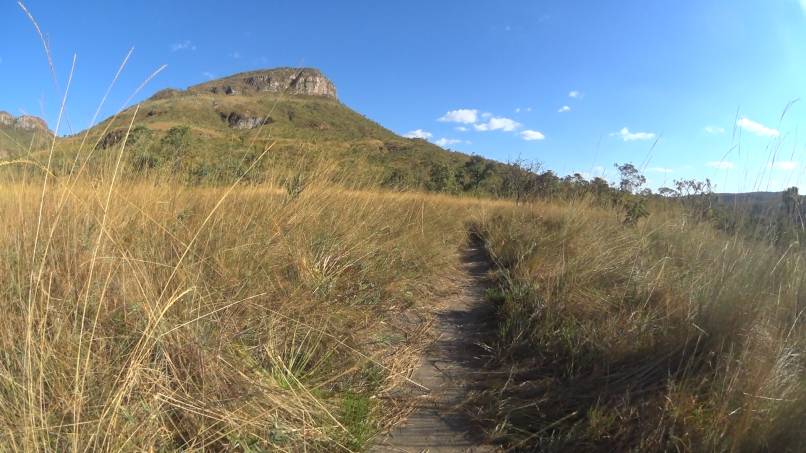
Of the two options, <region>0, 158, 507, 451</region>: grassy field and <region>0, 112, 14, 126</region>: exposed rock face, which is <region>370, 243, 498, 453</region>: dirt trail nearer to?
<region>0, 158, 507, 451</region>: grassy field

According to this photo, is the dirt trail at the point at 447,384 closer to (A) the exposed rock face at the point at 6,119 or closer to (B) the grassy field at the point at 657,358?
(B) the grassy field at the point at 657,358

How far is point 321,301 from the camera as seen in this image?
94.0 inches

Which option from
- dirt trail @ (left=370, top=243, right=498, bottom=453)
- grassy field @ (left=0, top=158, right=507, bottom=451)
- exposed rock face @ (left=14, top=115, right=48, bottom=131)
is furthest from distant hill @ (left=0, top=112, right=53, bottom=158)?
dirt trail @ (left=370, top=243, right=498, bottom=453)

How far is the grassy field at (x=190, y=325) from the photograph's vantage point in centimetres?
117

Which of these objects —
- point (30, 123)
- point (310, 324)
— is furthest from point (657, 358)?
point (30, 123)

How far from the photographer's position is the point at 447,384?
6.86 feet

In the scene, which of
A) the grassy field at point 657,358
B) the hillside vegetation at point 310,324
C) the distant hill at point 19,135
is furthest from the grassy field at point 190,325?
the grassy field at point 657,358

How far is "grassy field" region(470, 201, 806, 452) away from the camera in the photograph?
4.66 feet

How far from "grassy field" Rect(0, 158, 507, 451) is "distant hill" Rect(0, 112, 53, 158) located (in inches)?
9.2

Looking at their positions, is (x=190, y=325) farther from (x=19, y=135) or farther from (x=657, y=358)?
(x=657, y=358)

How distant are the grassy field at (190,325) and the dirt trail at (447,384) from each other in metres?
0.10

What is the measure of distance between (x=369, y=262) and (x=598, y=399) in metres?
1.90

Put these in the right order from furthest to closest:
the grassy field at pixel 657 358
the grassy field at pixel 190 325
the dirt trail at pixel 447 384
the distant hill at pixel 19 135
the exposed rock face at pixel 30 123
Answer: the distant hill at pixel 19 135
the exposed rock face at pixel 30 123
the dirt trail at pixel 447 384
the grassy field at pixel 657 358
the grassy field at pixel 190 325

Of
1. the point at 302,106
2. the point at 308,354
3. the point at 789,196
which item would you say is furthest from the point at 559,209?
the point at 302,106
